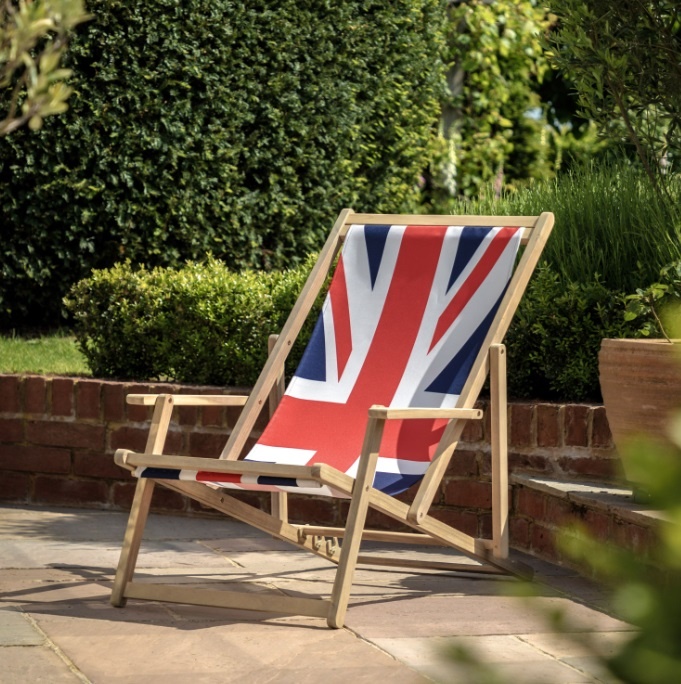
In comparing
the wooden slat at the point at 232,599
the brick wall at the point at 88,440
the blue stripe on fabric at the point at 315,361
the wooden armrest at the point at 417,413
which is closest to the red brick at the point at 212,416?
the brick wall at the point at 88,440

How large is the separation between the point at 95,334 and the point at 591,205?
6.89 feet

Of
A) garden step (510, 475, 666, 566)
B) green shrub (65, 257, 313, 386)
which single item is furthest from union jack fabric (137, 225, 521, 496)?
green shrub (65, 257, 313, 386)

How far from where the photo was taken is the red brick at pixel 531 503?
3.83 meters

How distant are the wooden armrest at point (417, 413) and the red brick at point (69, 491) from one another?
201 centimetres

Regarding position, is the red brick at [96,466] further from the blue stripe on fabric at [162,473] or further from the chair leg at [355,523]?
the chair leg at [355,523]

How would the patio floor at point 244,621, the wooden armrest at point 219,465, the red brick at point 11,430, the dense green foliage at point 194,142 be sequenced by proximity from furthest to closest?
the dense green foliage at point 194,142 → the red brick at point 11,430 → the wooden armrest at point 219,465 → the patio floor at point 244,621

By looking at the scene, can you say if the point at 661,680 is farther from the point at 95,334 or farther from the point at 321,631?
the point at 95,334

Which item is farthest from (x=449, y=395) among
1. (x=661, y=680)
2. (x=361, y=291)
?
(x=661, y=680)

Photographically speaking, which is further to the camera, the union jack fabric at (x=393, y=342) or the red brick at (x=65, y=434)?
the red brick at (x=65, y=434)

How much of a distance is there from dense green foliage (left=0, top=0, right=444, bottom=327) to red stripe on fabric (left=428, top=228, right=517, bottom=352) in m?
3.09

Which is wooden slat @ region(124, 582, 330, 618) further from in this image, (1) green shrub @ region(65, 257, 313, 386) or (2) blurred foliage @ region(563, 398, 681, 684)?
(2) blurred foliage @ region(563, 398, 681, 684)

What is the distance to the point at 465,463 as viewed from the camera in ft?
13.6

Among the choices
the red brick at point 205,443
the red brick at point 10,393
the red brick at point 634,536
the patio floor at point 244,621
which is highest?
the red brick at point 10,393

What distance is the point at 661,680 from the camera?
50 cm
